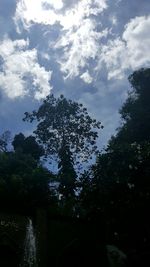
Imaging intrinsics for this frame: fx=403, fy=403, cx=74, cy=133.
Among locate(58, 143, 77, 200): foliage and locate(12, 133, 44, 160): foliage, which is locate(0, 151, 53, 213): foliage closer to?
locate(58, 143, 77, 200): foliage

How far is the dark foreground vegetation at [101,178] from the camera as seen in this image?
28703 millimetres

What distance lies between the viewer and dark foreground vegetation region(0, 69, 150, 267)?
2870 cm

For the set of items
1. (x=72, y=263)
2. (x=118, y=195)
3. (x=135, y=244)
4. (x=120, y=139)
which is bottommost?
(x=72, y=263)

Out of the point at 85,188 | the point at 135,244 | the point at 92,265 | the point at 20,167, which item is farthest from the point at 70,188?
the point at 92,265

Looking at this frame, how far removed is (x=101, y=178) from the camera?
A: 3006 cm

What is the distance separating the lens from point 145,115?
3225cm

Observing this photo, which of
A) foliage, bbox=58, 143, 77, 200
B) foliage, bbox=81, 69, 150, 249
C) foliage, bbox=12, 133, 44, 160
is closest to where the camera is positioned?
foliage, bbox=81, 69, 150, 249

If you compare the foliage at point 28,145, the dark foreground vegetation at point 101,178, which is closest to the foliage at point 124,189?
the dark foreground vegetation at point 101,178

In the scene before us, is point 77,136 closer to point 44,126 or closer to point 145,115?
point 44,126

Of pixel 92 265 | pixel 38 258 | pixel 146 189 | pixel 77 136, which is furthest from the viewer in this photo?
pixel 77 136

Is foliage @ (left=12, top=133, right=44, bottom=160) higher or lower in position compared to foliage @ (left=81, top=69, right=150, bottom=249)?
higher

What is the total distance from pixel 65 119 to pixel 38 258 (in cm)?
2075

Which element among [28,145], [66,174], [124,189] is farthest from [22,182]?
[28,145]

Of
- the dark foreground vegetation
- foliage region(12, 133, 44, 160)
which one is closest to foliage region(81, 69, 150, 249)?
the dark foreground vegetation
